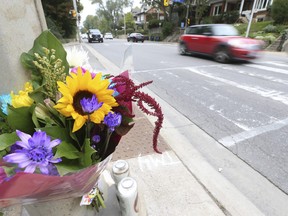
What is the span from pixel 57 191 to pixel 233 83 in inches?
235

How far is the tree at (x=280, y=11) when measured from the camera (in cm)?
1847

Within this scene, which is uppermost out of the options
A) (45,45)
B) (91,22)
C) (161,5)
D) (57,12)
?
(161,5)

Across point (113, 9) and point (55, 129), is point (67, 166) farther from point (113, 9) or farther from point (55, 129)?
point (113, 9)

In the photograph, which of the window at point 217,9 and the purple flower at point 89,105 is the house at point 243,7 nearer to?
the window at point 217,9

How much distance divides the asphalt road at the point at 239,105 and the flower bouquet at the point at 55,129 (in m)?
0.39

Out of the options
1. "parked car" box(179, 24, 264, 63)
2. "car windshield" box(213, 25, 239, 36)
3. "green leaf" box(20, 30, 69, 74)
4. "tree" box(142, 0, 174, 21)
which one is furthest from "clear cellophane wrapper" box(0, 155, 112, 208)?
"tree" box(142, 0, 174, 21)

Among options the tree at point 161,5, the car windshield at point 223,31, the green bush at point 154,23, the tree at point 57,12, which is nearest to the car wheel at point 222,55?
the car windshield at point 223,31

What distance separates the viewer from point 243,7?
3116 centimetres

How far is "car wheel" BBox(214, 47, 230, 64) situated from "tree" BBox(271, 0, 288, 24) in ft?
48.5

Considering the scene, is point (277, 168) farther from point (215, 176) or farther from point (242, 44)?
point (242, 44)

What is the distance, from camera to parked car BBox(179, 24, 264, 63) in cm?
805

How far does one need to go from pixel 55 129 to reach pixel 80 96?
0.41 feet

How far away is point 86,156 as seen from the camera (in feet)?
2.09

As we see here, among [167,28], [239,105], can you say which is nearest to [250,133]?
[239,105]
